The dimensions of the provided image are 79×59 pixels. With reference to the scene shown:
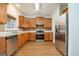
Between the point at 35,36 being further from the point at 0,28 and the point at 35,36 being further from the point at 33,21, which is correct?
the point at 0,28

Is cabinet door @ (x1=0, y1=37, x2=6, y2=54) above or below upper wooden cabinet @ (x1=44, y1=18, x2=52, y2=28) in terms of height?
below

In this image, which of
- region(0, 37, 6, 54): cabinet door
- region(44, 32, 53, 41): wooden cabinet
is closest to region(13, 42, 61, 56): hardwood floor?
region(0, 37, 6, 54): cabinet door

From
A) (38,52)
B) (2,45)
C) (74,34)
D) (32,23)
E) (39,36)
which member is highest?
(32,23)

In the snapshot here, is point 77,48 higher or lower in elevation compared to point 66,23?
lower

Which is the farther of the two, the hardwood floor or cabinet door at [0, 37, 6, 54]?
the hardwood floor

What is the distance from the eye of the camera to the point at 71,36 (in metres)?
3.64

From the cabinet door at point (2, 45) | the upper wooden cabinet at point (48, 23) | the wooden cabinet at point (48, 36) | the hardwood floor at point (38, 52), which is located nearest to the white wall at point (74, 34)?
the hardwood floor at point (38, 52)

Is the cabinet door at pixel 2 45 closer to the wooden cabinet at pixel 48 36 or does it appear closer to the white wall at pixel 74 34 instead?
the white wall at pixel 74 34

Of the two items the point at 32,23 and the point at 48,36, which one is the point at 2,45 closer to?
the point at 48,36

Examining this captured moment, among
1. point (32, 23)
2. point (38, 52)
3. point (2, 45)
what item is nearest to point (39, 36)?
point (32, 23)

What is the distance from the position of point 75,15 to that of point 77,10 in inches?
5.6

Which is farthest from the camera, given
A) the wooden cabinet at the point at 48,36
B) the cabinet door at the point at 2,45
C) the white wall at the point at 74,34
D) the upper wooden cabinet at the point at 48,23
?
the upper wooden cabinet at the point at 48,23

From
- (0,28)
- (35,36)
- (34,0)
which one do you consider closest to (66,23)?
(0,28)

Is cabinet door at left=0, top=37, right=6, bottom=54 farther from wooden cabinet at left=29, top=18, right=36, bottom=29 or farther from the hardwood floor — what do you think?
wooden cabinet at left=29, top=18, right=36, bottom=29
